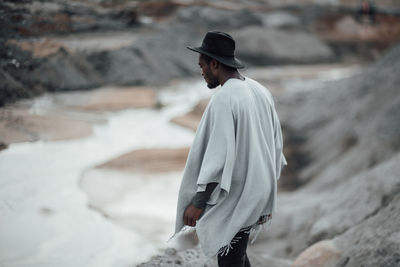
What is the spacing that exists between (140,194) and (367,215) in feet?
8.39

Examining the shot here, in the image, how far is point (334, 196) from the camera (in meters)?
4.08

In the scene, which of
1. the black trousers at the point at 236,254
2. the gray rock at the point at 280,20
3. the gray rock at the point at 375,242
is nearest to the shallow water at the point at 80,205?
the black trousers at the point at 236,254

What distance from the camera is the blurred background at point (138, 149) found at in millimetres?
3172

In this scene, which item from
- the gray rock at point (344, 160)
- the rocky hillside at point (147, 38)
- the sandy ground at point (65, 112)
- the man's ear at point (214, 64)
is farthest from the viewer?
the rocky hillside at point (147, 38)

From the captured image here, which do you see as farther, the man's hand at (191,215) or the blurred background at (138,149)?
the blurred background at (138,149)

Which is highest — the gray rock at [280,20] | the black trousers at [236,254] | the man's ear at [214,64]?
the man's ear at [214,64]

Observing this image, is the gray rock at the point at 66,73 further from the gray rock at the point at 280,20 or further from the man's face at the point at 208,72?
the gray rock at the point at 280,20

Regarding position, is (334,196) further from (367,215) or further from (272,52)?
(272,52)

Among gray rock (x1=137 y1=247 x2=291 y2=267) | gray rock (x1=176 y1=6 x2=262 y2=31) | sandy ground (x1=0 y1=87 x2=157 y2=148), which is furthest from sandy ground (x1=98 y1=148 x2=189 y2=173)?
gray rock (x1=176 y1=6 x2=262 y2=31)

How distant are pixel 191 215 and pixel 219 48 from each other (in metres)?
0.75

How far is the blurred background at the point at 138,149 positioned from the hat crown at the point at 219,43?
4.55 feet

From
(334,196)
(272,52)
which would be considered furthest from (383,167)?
(272,52)

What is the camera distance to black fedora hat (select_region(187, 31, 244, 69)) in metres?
1.75

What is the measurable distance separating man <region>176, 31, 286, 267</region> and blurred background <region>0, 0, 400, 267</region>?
804 millimetres
